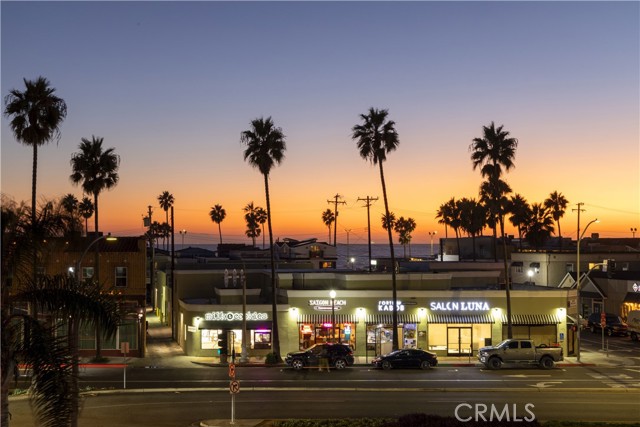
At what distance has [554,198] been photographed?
378 feet

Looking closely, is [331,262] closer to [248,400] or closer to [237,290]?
[237,290]

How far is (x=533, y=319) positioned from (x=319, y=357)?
54.5ft

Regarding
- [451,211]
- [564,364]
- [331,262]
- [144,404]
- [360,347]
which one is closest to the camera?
[144,404]

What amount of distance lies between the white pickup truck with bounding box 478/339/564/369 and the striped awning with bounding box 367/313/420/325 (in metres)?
6.93

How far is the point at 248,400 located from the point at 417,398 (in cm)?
793

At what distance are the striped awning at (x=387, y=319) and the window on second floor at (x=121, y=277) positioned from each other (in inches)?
709

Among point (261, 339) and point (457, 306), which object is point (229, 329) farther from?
point (457, 306)

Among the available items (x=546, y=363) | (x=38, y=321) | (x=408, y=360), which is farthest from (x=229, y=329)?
(x=38, y=321)

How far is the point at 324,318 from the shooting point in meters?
49.9

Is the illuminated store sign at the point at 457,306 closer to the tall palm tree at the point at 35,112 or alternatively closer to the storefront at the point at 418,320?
the storefront at the point at 418,320

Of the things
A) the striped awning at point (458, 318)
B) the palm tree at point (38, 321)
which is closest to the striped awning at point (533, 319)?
the striped awning at point (458, 318)

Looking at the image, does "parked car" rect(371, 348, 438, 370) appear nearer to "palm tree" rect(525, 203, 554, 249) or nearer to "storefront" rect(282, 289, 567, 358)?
"storefront" rect(282, 289, 567, 358)

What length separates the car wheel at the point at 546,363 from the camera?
144ft

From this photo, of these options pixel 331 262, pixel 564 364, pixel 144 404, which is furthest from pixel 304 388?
pixel 331 262
